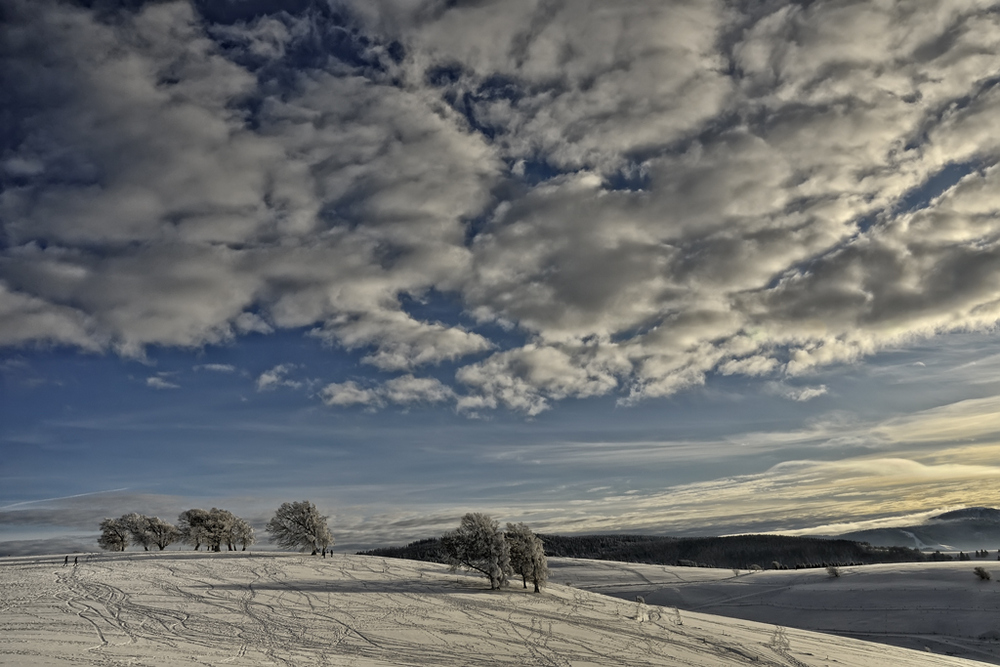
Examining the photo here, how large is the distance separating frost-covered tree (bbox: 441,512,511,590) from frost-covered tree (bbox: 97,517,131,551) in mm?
79850

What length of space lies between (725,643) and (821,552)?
609 ft

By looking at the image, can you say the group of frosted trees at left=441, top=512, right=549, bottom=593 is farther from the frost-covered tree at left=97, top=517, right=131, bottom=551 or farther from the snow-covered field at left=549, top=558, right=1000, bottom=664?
the frost-covered tree at left=97, top=517, right=131, bottom=551

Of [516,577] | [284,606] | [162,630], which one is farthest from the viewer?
[516,577]

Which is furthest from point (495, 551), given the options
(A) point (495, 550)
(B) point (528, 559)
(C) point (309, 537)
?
(C) point (309, 537)

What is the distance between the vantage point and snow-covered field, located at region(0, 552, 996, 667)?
98.5 ft

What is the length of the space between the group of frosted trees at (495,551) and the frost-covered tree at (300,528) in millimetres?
24954

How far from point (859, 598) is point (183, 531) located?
94.1 m

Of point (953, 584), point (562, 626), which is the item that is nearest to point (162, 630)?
point (562, 626)

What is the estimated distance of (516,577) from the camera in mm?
64438

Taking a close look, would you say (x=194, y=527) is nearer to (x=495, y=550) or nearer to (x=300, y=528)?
(x=300, y=528)

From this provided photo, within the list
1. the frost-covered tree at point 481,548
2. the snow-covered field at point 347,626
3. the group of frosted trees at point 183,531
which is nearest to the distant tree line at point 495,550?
the frost-covered tree at point 481,548

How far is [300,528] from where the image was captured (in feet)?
244

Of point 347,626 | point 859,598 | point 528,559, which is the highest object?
point 528,559

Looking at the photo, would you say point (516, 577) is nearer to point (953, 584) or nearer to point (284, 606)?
point (284, 606)
